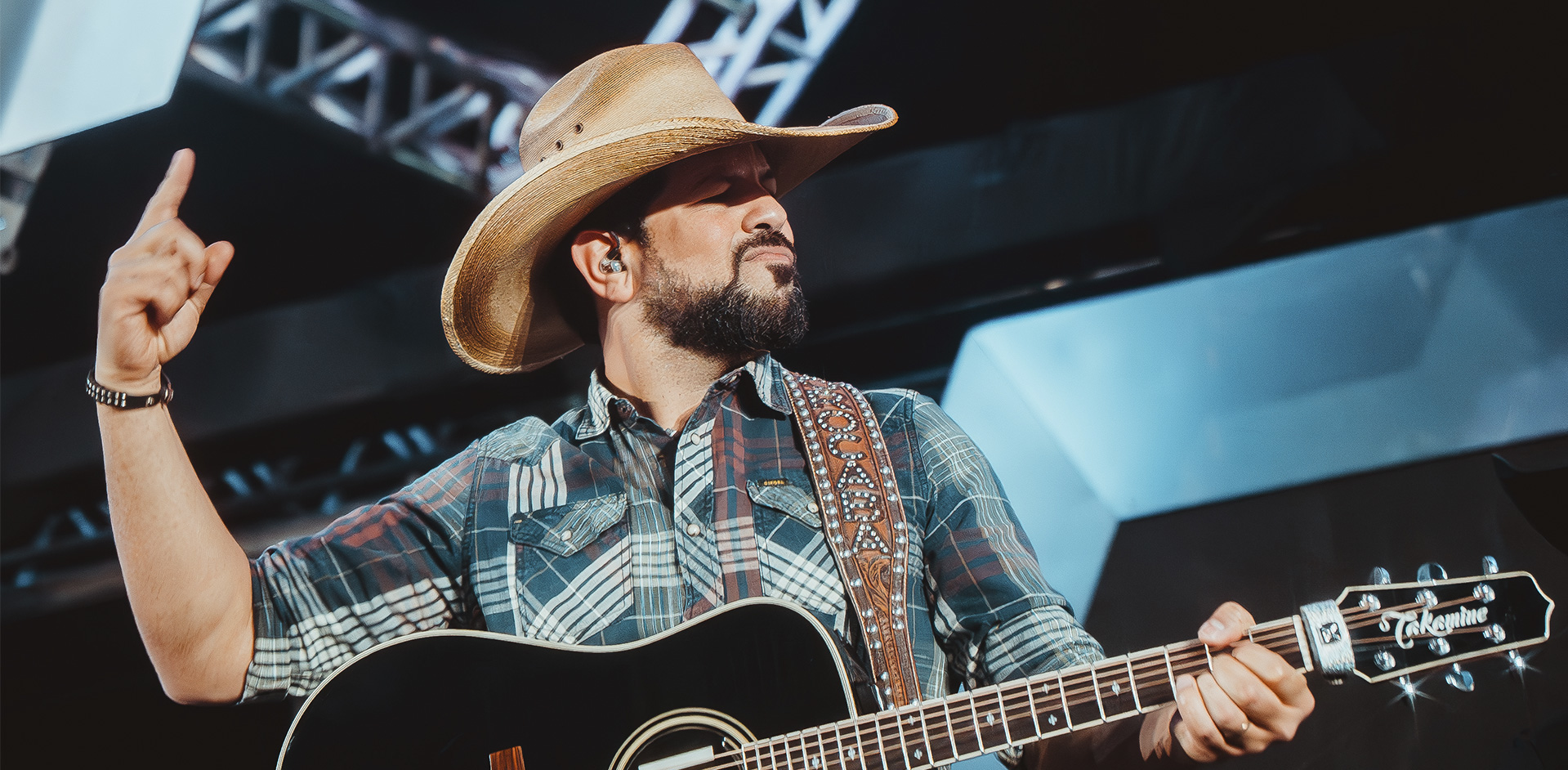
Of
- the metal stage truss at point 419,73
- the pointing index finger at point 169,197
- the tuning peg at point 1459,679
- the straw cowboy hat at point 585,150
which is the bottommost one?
the tuning peg at point 1459,679

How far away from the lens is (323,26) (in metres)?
2.82

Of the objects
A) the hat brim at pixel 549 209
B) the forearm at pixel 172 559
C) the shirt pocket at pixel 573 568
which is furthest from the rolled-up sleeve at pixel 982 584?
the forearm at pixel 172 559

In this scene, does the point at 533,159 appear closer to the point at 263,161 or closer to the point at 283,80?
the point at 283,80

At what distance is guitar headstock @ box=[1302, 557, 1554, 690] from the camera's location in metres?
1.13

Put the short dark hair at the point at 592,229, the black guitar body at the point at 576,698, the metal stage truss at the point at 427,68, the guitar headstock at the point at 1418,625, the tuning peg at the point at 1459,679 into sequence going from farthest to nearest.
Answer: the metal stage truss at the point at 427,68 → the short dark hair at the point at 592,229 → the black guitar body at the point at 576,698 → the guitar headstock at the point at 1418,625 → the tuning peg at the point at 1459,679

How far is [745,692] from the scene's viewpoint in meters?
1.35

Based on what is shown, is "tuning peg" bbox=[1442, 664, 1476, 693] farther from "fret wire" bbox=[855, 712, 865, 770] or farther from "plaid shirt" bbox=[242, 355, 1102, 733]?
"fret wire" bbox=[855, 712, 865, 770]

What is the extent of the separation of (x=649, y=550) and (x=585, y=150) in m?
0.79

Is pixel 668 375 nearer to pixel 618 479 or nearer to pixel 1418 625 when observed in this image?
pixel 618 479

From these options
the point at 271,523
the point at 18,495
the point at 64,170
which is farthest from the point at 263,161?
the point at 18,495

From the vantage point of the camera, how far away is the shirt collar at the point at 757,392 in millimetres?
1831

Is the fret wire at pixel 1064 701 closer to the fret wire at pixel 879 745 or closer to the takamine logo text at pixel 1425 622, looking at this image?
the fret wire at pixel 879 745

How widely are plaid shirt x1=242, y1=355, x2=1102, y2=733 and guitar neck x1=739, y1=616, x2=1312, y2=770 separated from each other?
6.7 inches

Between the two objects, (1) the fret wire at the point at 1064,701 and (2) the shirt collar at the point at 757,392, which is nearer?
(1) the fret wire at the point at 1064,701
